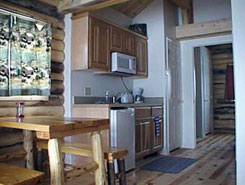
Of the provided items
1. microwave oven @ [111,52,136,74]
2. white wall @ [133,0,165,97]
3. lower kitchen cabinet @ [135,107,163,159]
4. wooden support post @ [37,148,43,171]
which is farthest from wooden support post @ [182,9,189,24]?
wooden support post @ [37,148,43,171]

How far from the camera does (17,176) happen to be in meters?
1.85

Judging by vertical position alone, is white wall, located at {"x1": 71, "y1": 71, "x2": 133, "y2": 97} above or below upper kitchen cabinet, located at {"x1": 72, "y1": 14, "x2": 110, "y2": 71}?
below

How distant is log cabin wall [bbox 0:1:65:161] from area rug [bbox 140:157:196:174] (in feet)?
5.15

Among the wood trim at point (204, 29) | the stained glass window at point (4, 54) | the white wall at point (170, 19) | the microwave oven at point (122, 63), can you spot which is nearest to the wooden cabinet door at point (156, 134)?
the microwave oven at point (122, 63)

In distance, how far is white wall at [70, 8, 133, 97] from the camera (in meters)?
3.74

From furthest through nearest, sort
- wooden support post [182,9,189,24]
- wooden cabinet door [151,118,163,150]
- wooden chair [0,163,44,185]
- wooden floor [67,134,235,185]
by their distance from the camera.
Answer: wooden support post [182,9,189,24] < wooden cabinet door [151,118,163,150] < wooden floor [67,134,235,185] < wooden chair [0,163,44,185]

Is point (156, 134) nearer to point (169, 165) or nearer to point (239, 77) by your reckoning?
point (169, 165)

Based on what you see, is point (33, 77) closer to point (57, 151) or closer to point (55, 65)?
point (55, 65)

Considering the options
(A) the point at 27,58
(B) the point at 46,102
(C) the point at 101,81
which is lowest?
(B) the point at 46,102

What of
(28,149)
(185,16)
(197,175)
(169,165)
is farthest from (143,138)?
(185,16)

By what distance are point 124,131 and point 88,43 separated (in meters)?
1.35

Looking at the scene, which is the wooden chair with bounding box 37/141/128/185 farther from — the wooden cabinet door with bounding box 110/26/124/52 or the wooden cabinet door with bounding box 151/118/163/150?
the wooden cabinet door with bounding box 110/26/124/52

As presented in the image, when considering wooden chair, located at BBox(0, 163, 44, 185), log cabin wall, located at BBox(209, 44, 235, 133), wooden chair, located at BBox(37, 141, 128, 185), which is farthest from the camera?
log cabin wall, located at BBox(209, 44, 235, 133)

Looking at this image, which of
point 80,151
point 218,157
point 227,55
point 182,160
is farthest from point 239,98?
point 227,55
